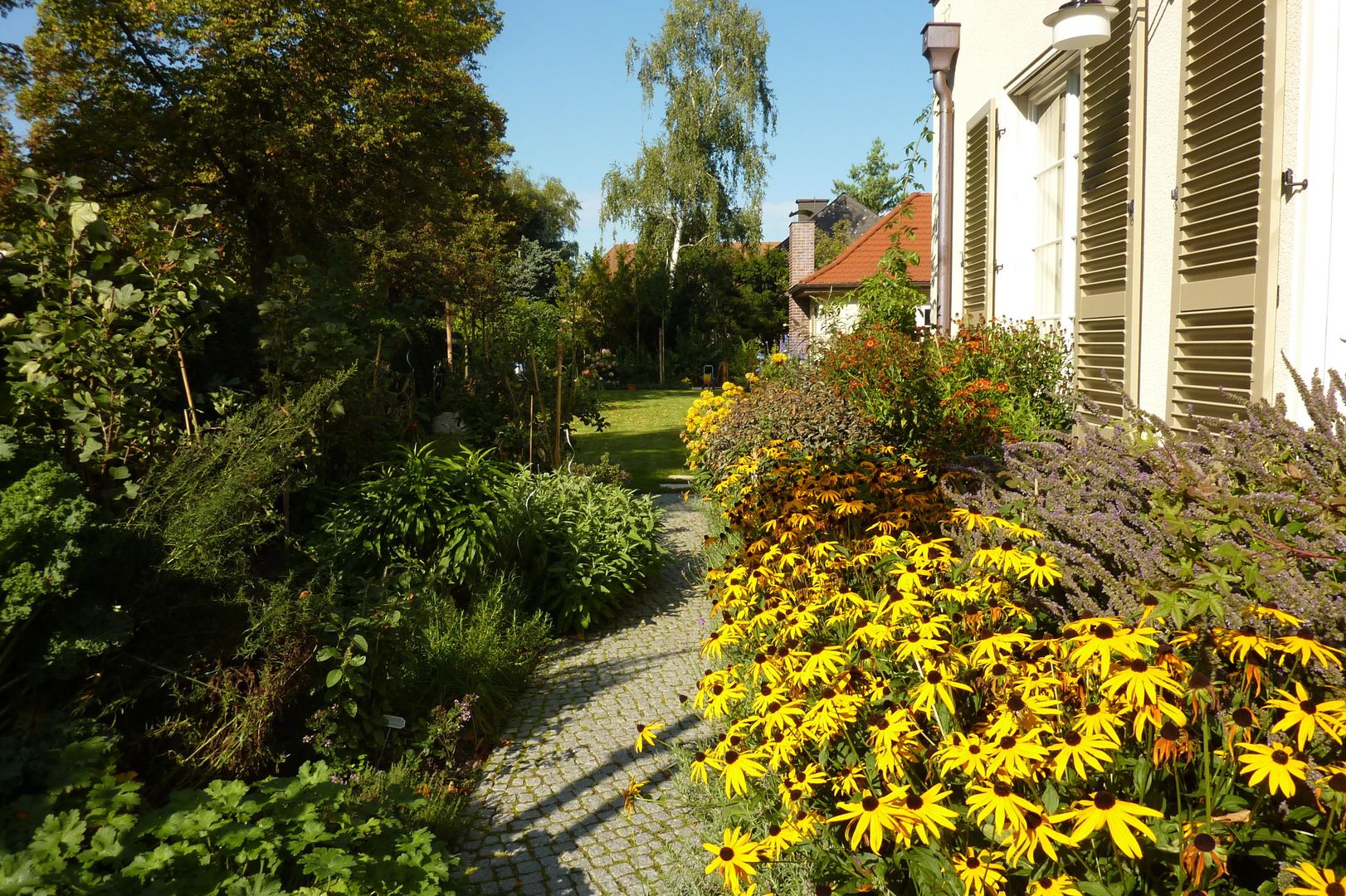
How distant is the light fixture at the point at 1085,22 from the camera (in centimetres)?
460

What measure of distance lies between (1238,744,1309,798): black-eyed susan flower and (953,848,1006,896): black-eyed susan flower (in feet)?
1.51

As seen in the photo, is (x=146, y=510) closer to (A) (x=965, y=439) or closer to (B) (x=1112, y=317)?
(A) (x=965, y=439)

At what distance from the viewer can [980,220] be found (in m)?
6.80

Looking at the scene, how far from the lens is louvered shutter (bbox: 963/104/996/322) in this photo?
6520 mm

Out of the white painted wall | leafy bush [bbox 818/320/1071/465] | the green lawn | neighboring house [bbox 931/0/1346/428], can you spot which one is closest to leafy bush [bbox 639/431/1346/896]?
the white painted wall

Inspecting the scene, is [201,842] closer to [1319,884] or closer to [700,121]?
[1319,884]

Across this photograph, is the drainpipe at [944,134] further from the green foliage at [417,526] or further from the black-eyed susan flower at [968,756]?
the black-eyed susan flower at [968,756]

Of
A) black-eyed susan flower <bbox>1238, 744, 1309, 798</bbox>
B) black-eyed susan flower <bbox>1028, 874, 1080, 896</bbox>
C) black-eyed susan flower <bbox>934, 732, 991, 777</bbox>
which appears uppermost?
black-eyed susan flower <bbox>1238, 744, 1309, 798</bbox>

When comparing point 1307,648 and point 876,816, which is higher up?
point 1307,648

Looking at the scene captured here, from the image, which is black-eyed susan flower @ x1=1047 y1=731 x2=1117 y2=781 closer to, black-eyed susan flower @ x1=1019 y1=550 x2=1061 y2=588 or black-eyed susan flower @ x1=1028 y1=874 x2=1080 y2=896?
black-eyed susan flower @ x1=1028 y1=874 x2=1080 y2=896

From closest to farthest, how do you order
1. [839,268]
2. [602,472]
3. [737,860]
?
[737,860] < [602,472] < [839,268]

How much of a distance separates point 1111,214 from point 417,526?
13.0ft

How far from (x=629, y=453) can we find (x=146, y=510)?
9902 mm

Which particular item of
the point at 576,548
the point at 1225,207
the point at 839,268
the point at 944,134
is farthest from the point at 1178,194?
the point at 839,268
